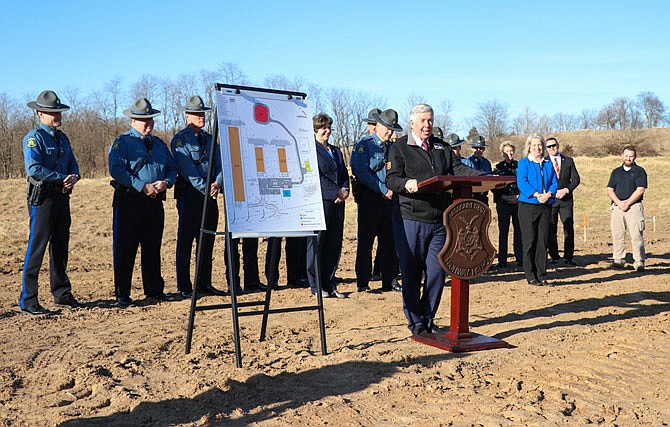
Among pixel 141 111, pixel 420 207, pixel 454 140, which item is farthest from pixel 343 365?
pixel 454 140

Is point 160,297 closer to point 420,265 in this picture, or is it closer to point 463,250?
point 420,265

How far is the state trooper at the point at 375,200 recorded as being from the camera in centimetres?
904

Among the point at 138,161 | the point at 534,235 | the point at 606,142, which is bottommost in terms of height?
the point at 534,235

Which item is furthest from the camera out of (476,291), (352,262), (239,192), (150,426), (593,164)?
(593,164)

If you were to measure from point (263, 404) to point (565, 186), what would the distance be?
8.72 metres

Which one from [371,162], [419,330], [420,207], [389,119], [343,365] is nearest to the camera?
[343,365]

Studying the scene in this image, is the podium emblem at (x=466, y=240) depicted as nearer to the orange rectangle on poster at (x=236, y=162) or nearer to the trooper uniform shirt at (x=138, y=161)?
the orange rectangle on poster at (x=236, y=162)

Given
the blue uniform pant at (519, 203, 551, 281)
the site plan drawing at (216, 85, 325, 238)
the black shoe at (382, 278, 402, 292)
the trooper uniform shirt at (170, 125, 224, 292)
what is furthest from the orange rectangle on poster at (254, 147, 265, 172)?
the blue uniform pant at (519, 203, 551, 281)

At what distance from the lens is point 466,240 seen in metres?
6.02

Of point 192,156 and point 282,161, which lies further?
point 192,156

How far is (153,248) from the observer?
28.0 ft

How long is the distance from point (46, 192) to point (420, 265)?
160 inches

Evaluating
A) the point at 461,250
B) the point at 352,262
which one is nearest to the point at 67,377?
the point at 461,250

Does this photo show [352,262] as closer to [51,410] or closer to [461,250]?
[461,250]
